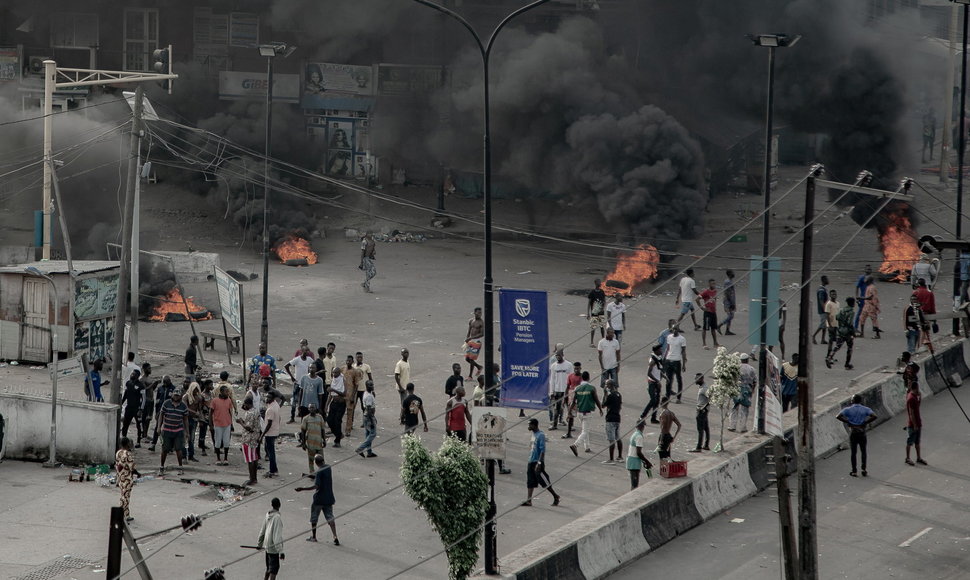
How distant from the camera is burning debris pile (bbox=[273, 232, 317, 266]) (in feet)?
111

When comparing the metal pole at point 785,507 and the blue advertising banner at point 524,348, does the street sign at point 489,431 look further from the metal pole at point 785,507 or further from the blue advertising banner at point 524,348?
the metal pole at point 785,507

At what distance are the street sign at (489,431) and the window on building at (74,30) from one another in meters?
34.6

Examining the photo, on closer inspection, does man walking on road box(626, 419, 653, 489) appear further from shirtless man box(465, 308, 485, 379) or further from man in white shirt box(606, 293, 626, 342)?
man in white shirt box(606, 293, 626, 342)

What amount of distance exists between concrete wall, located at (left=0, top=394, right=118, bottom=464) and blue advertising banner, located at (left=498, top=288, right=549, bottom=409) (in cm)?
548

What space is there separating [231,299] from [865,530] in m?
12.0

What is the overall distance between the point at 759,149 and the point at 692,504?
27983 millimetres

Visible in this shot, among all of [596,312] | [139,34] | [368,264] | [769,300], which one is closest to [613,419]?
[769,300]

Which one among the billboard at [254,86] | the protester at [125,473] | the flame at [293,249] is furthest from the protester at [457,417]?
the billboard at [254,86]

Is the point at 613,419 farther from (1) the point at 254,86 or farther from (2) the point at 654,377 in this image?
(1) the point at 254,86

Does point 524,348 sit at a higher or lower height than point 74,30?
lower

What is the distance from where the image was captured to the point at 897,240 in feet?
110

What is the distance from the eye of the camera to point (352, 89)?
42281 millimetres

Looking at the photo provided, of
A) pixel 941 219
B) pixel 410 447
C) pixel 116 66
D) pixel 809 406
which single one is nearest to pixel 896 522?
pixel 809 406

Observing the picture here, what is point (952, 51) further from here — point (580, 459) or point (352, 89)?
point (580, 459)
